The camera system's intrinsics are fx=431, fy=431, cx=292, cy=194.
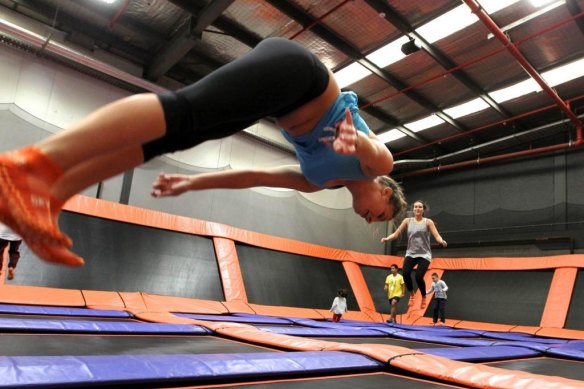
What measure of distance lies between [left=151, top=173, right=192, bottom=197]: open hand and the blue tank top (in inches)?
12.5

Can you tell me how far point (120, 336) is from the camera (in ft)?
6.91

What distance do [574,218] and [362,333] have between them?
213 inches

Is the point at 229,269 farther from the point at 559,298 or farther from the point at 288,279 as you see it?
the point at 559,298

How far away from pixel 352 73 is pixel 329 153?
18.8ft

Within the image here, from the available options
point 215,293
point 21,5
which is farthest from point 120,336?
point 21,5

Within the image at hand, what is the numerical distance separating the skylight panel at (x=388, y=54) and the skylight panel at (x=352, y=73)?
0.22m

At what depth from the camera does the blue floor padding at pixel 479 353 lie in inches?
83.7

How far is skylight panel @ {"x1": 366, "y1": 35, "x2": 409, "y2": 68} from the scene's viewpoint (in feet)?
19.0

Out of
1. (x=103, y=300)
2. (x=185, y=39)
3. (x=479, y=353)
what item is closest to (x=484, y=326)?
(x=479, y=353)

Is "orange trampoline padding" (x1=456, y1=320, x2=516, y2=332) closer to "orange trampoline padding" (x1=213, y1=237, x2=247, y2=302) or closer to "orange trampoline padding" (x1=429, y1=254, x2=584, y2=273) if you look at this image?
"orange trampoline padding" (x1=429, y1=254, x2=584, y2=273)

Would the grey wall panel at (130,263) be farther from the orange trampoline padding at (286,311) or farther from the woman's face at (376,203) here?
the woman's face at (376,203)

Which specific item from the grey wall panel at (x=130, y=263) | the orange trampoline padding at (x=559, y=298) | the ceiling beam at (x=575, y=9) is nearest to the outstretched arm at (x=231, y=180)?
the grey wall panel at (x=130, y=263)

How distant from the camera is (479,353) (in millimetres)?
2297

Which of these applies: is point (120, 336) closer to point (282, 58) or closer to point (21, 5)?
point (282, 58)
